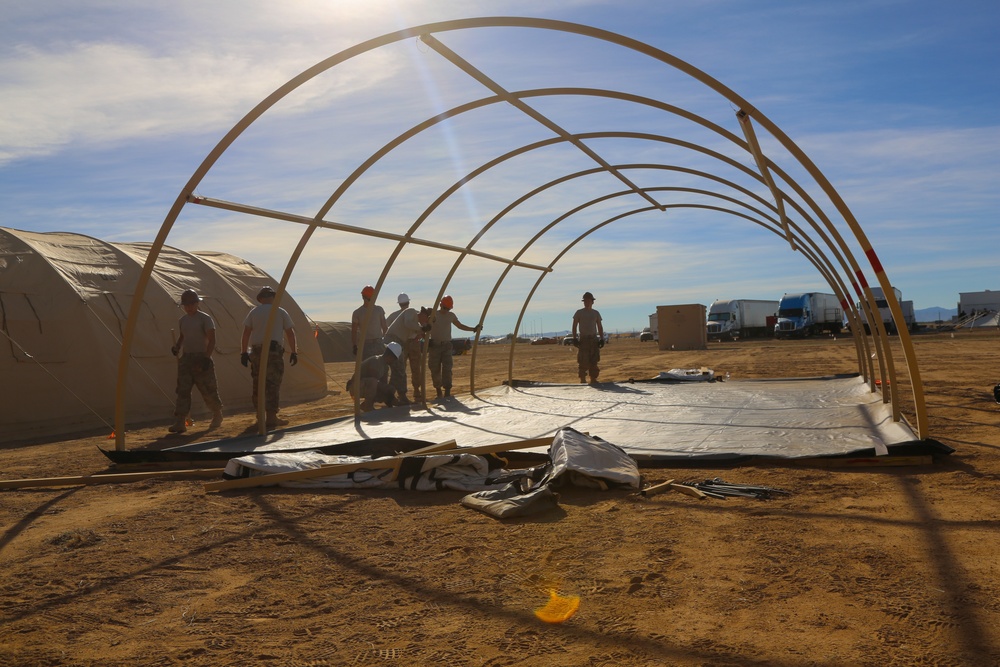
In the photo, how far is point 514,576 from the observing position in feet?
12.5

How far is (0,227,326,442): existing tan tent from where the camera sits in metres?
11.0

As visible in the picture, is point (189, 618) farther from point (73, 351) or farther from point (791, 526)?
point (73, 351)

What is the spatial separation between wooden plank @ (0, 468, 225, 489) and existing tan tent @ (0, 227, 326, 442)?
15.1 ft

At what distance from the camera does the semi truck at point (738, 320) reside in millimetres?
46188

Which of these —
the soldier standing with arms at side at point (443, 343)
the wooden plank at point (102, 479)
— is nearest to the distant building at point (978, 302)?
the soldier standing with arms at side at point (443, 343)

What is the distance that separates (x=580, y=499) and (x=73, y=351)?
9081 millimetres

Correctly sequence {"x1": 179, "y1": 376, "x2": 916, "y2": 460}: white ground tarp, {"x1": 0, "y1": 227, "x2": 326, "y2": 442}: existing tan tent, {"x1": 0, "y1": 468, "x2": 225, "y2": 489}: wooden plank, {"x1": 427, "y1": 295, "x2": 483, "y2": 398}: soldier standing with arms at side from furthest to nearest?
{"x1": 427, "y1": 295, "x2": 483, "y2": 398}: soldier standing with arms at side < {"x1": 0, "y1": 227, "x2": 326, "y2": 442}: existing tan tent < {"x1": 179, "y1": 376, "x2": 916, "y2": 460}: white ground tarp < {"x1": 0, "y1": 468, "x2": 225, "y2": 489}: wooden plank

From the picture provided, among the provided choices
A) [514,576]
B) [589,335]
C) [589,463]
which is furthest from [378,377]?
[514,576]

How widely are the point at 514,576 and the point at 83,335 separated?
32.8 feet

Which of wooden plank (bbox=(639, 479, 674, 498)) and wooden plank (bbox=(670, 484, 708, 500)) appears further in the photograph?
wooden plank (bbox=(639, 479, 674, 498))

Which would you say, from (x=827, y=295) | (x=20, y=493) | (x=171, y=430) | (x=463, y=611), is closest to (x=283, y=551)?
(x=463, y=611)

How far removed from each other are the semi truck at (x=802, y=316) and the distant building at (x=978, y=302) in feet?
56.9

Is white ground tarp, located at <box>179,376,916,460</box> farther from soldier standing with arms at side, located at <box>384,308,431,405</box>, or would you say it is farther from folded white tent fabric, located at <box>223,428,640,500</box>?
soldier standing with arms at side, located at <box>384,308,431,405</box>

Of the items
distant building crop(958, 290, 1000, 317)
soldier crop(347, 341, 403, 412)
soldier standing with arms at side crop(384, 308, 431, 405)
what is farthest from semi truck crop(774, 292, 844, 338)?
soldier crop(347, 341, 403, 412)
